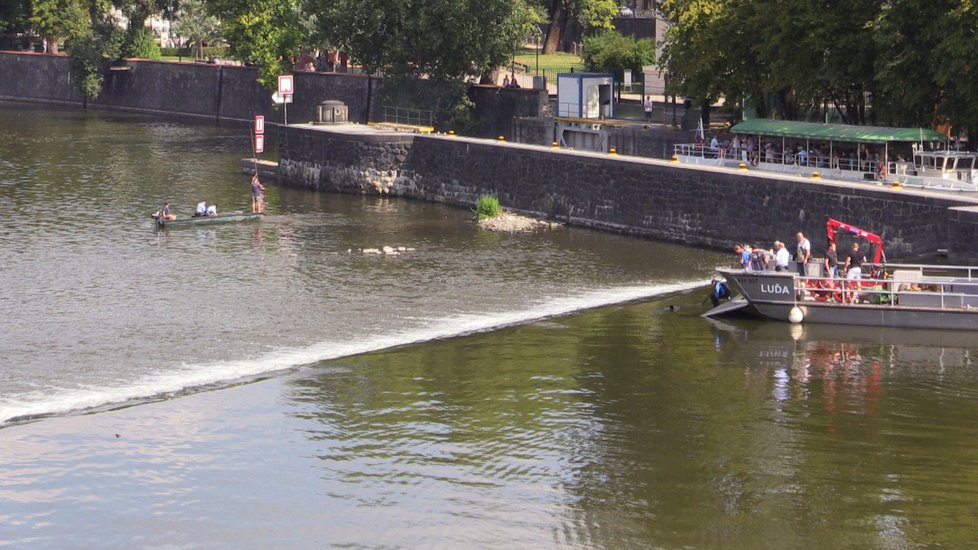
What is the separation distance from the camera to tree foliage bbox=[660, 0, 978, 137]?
1954 inches

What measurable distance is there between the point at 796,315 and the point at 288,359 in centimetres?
1350

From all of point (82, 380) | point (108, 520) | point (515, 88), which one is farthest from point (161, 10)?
point (108, 520)

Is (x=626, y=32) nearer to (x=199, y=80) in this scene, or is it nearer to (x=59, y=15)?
(x=199, y=80)

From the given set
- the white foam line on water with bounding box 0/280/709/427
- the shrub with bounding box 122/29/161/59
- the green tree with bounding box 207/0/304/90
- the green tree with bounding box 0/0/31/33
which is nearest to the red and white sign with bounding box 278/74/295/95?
the green tree with bounding box 207/0/304/90

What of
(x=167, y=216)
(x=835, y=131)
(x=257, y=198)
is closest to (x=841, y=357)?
(x=835, y=131)

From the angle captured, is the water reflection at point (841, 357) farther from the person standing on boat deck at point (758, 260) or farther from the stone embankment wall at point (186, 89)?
the stone embankment wall at point (186, 89)

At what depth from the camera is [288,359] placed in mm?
34875

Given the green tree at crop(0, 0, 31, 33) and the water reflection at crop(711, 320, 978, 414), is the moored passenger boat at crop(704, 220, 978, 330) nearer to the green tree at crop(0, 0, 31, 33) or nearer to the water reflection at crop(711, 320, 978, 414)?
the water reflection at crop(711, 320, 978, 414)

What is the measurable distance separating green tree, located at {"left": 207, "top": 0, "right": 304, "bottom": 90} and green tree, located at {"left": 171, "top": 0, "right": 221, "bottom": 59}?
54.0 feet

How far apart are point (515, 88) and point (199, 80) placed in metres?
34.2

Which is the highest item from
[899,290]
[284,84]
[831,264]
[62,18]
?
[62,18]

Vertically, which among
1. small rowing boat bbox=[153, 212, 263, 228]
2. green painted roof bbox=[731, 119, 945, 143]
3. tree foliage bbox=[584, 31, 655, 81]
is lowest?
small rowing boat bbox=[153, 212, 263, 228]

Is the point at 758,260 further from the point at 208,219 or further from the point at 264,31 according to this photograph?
the point at 264,31

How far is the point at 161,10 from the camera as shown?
11200 centimetres
